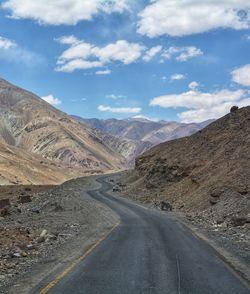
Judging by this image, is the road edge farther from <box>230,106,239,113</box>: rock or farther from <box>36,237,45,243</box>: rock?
<box>230,106,239,113</box>: rock

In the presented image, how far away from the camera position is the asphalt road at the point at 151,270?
37.6ft

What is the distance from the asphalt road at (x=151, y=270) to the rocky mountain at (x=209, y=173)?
10.7 m

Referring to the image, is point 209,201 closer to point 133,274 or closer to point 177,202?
point 177,202

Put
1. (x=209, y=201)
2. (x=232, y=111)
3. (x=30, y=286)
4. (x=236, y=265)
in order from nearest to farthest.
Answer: (x=30, y=286)
(x=236, y=265)
(x=209, y=201)
(x=232, y=111)

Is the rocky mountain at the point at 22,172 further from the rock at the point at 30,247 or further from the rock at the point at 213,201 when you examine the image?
the rock at the point at 30,247

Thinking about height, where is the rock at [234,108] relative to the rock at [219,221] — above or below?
above

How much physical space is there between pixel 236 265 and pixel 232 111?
4722 cm

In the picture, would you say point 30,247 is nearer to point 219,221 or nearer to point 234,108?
point 219,221

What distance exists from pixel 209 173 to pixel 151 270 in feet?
111

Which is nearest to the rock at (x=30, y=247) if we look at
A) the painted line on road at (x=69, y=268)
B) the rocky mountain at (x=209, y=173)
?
the painted line on road at (x=69, y=268)

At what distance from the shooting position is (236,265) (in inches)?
582

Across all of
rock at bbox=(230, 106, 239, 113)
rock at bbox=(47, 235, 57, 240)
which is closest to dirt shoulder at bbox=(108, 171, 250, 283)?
rock at bbox=(47, 235, 57, 240)

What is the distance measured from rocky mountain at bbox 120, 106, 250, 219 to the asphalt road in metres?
10.7

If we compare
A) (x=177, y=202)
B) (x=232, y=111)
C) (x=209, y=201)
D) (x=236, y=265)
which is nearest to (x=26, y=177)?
(x=232, y=111)
